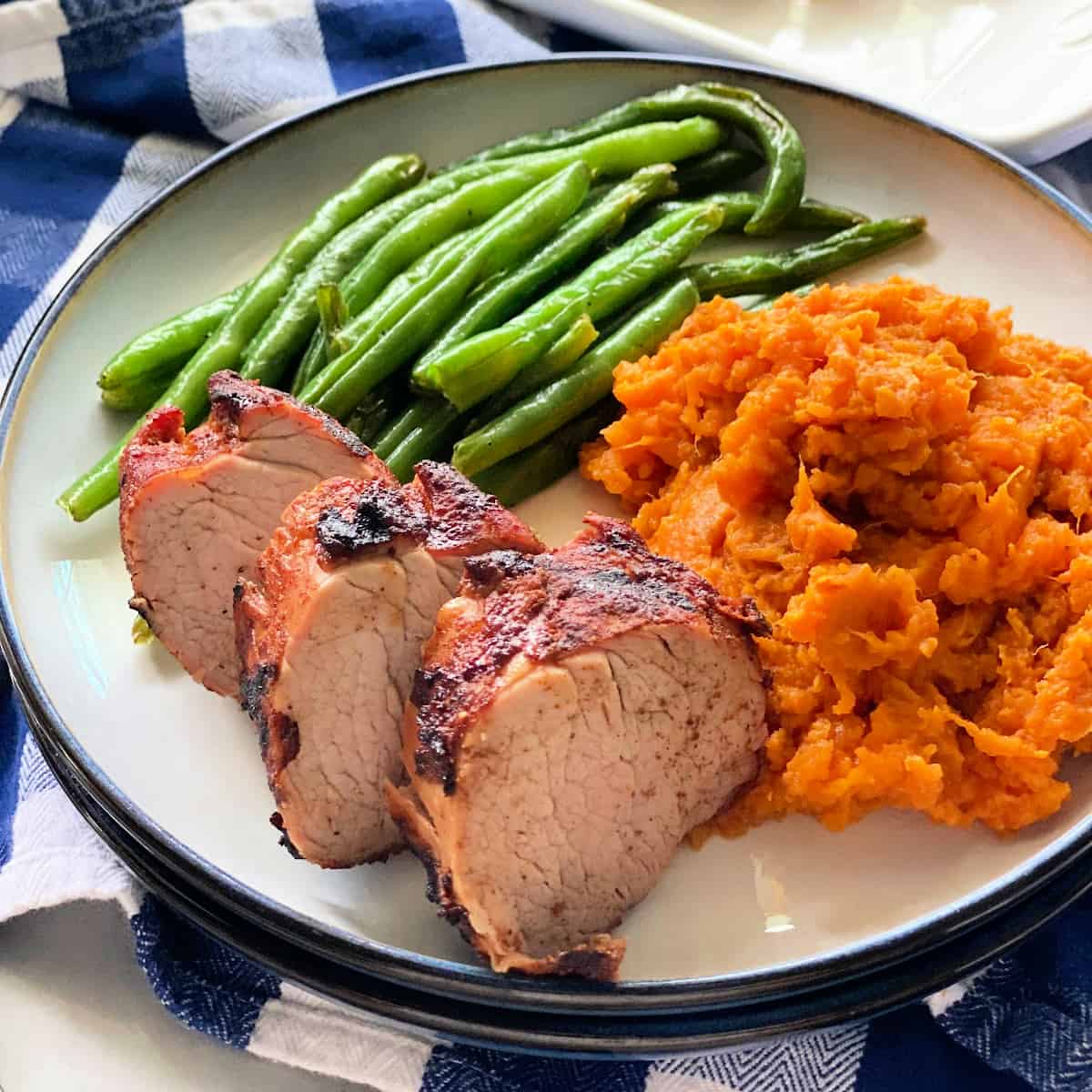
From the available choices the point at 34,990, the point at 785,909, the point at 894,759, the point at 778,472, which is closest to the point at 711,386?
the point at 778,472

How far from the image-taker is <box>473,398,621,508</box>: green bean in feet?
12.0

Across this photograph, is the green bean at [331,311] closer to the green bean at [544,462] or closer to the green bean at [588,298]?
the green bean at [588,298]

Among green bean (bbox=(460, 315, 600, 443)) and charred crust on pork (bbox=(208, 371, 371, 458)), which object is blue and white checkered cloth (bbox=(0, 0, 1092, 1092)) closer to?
charred crust on pork (bbox=(208, 371, 371, 458))

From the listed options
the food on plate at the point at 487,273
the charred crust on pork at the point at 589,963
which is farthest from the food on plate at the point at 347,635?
the food on plate at the point at 487,273

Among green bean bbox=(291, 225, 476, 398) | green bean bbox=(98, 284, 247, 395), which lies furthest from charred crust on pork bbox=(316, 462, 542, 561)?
green bean bbox=(98, 284, 247, 395)

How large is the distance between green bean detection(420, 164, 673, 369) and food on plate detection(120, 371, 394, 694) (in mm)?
576

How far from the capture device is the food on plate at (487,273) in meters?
3.70

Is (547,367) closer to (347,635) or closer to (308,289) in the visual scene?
(308,289)

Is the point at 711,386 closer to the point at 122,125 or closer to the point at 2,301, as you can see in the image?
the point at 2,301

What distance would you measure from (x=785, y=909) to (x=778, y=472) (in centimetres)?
111

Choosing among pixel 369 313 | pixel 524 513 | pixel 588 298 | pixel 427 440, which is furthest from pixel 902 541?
pixel 369 313

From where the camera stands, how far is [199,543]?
315 centimetres

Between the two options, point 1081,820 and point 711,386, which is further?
point 711,386

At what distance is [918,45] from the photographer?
525 cm
